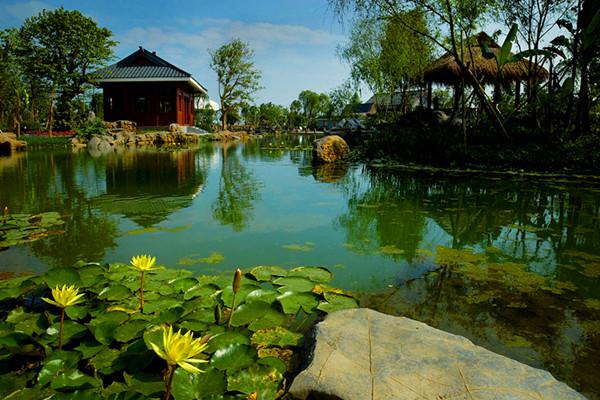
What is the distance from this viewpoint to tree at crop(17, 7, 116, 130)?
20422mm

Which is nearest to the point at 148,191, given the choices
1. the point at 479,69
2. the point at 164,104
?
the point at 479,69

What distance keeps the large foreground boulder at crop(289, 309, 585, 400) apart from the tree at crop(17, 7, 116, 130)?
77.3 feet

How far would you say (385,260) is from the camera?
282 cm

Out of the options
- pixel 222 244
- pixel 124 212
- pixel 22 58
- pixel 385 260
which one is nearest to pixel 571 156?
pixel 385 260

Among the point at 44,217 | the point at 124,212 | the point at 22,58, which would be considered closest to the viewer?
the point at 44,217

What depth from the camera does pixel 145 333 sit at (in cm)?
132

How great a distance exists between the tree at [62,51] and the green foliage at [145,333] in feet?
73.7

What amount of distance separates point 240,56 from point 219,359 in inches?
A: 1315

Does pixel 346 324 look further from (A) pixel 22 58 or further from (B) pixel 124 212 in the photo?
(A) pixel 22 58

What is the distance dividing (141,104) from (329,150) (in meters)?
16.9

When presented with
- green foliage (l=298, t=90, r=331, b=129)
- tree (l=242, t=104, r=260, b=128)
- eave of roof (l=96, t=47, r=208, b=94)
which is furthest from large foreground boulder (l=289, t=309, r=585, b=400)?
green foliage (l=298, t=90, r=331, b=129)

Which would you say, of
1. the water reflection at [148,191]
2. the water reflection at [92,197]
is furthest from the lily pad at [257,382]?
the water reflection at [148,191]

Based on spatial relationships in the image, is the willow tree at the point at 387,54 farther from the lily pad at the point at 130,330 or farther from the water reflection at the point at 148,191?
the lily pad at the point at 130,330

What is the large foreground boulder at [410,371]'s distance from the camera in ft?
3.67
